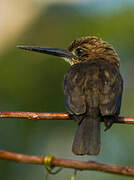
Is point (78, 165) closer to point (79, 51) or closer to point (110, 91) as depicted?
point (110, 91)

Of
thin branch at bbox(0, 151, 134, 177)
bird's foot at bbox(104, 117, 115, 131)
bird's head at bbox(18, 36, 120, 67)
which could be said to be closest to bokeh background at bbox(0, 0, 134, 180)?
bird's head at bbox(18, 36, 120, 67)

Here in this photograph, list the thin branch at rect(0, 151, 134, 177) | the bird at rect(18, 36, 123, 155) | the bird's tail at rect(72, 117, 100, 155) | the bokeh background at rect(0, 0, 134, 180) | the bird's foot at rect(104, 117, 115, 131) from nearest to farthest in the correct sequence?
the thin branch at rect(0, 151, 134, 177) → the bird's tail at rect(72, 117, 100, 155) → the bird at rect(18, 36, 123, 155) → the bird's foot at rect(104, 117, 115, 131) → the bokeh background at rect(0, 0, 134, 180)

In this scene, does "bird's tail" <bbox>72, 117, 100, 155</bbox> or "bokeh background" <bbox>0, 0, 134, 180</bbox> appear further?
"bokeh background" <bbox>0, 0, 134, 180</bbox>

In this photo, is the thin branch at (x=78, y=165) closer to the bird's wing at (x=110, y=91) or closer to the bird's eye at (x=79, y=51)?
the bird's wing at (x=110, y=91)

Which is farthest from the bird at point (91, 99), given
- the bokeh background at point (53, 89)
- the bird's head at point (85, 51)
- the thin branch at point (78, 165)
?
the bokeh background at point (53, 89)

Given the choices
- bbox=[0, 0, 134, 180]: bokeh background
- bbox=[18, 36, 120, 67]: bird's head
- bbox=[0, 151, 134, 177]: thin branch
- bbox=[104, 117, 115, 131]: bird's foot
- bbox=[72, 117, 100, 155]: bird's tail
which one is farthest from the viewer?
bbox=[0, 0, 134, 180]: bokeh background

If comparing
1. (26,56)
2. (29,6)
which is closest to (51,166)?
(26,56)

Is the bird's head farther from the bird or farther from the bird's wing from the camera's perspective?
the bird's wing

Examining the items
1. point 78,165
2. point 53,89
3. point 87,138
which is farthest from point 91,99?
point 53,89
